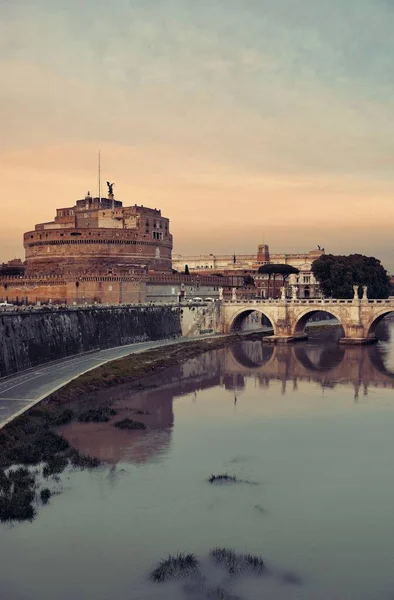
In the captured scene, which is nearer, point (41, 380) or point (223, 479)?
point (223, 479)

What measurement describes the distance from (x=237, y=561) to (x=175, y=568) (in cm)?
180

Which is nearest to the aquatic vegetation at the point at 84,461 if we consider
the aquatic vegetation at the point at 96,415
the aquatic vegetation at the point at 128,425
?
the aquatic vegetation at the point at 128,425

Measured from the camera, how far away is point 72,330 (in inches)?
2167

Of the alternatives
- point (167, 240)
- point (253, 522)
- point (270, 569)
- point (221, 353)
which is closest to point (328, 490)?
point (253, 522)

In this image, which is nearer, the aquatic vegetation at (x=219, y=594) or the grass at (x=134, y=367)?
the aquatic vegetation at (x=219, y=594)

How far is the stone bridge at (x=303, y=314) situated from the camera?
7150cm

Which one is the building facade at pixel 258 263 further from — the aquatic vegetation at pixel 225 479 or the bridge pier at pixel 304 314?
the aquatic vegetation at pixel 225 479

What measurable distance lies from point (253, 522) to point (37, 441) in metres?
11.6

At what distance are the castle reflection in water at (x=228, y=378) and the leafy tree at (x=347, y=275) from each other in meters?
12.6

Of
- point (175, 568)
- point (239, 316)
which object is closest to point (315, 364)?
point (239, 316)

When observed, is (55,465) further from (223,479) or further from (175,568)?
(175,568)

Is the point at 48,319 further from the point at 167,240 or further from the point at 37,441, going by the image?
the point at 167,240

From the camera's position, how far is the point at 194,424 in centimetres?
3503

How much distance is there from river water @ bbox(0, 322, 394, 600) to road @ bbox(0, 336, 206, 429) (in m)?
2.93
